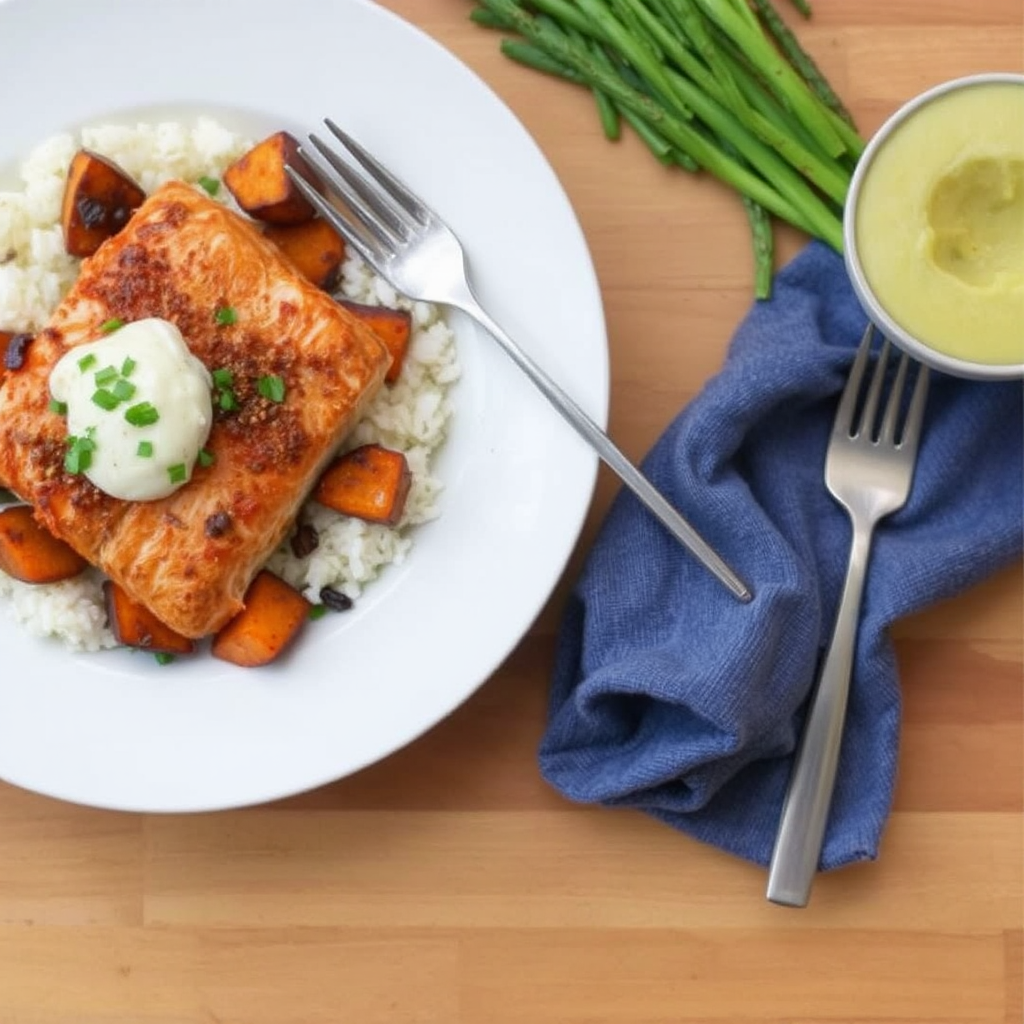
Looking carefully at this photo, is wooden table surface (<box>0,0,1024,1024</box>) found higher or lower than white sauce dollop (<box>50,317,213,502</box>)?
lower

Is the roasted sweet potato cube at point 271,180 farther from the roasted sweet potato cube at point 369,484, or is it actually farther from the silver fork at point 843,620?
the silver fork at point 843,620

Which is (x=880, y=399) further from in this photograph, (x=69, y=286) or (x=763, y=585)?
(x=69, y=286)

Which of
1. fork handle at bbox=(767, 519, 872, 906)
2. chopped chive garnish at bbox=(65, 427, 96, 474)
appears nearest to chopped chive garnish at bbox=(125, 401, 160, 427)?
chopped chive garnish at bbox=(65, 427, 96, 474)

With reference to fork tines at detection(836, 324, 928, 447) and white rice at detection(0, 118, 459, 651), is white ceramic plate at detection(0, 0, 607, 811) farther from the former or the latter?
fork tines at detection(836, 324, 928, 447)

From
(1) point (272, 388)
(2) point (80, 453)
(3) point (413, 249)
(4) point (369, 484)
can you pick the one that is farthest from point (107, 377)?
(3) point (413, 249)

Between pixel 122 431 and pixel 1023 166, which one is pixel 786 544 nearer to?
pixel 1023 166
